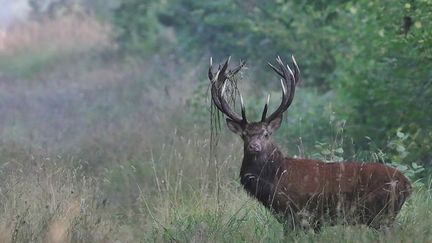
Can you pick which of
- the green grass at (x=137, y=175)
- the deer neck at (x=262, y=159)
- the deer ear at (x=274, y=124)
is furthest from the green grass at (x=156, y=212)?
the deer ear at (x=274, y=124)

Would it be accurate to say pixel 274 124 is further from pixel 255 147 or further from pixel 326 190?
pixel 326 190

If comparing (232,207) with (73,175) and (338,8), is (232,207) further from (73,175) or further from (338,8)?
(338,8)

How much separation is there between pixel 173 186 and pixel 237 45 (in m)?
10.8

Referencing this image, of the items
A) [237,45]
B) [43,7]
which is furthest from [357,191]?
[43,7]

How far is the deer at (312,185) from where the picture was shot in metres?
8.65

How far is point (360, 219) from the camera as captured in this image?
28.5 ft

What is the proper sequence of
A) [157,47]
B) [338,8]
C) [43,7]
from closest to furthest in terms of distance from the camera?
[338,8]
[157,47]
[43,7]

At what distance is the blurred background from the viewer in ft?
30.8

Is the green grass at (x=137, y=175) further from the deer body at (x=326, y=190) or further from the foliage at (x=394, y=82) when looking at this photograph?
the foliage at (x=394, y=82)

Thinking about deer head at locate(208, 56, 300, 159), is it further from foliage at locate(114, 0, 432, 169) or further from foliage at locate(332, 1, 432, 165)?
foliage at locate(114, 0, 432, 169)

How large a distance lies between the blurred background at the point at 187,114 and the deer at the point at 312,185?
251 millimetres

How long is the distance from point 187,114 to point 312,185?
21.4 ft

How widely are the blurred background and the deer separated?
25 cm

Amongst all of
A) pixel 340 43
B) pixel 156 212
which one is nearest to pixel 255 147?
pixel 156 212
